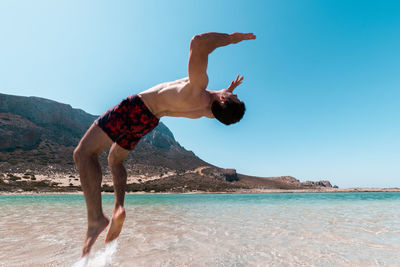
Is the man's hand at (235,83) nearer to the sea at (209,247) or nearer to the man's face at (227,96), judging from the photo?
the man's face at (227,96)

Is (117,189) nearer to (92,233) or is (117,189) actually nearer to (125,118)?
(92,233)

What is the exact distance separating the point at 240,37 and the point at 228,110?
28.4 inches

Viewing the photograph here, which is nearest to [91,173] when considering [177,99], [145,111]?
[145,111]

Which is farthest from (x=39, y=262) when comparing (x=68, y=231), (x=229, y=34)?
(x=229, y=34)

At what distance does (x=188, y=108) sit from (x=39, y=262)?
256 cm

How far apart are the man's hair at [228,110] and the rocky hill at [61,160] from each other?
3872 centimetres

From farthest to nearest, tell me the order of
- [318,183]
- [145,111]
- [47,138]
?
1. [318,183]
2. [47,138]
3. [145,111]

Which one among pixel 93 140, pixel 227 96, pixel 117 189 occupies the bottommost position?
pixel 117 189

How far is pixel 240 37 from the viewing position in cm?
228

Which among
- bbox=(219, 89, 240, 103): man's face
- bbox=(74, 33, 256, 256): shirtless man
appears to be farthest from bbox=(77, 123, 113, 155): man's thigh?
bbox=(219, 89, 240, 103): man's face

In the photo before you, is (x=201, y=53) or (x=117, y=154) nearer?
(x=201, y=53)

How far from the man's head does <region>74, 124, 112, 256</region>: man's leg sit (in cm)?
109

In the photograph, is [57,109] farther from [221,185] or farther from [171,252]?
[171,252]

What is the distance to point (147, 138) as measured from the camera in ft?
289
